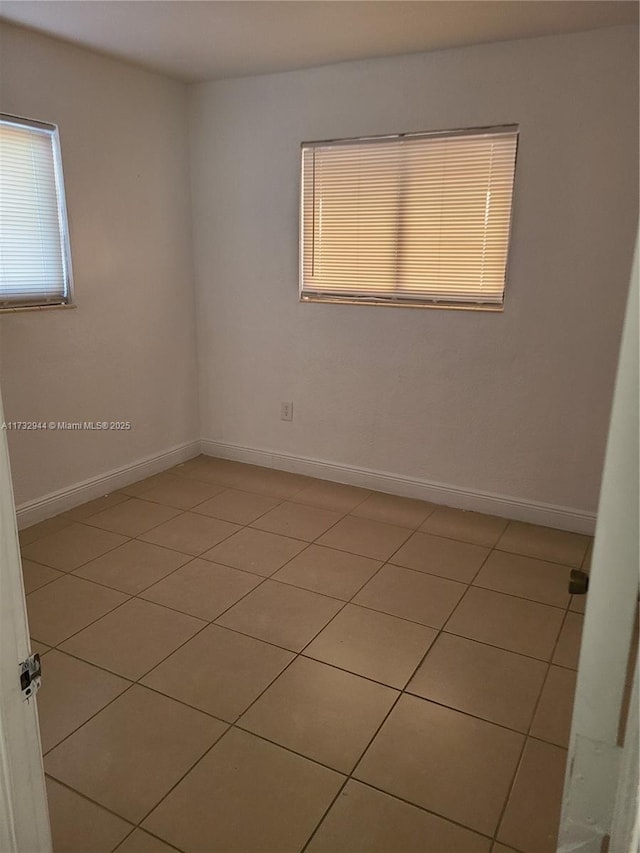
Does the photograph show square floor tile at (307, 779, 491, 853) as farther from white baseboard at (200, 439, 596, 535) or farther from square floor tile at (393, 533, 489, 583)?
white baseboard at (200, 439, 596, 535)

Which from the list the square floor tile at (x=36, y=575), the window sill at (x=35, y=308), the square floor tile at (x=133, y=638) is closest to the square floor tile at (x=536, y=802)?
the square floor tile at (x=133, y=638)

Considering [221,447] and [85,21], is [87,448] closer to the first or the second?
[221,447]

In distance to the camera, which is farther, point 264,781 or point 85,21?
point 85,21

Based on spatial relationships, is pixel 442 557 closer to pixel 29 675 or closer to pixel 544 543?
pixel 544 543

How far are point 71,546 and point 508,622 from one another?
188 centimetres

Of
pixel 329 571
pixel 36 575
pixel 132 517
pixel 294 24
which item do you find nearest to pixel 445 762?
pixel 329 571

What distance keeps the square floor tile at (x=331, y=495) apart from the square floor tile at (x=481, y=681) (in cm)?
121

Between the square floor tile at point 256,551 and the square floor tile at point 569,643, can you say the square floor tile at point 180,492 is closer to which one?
the square floor tile at point 256,551

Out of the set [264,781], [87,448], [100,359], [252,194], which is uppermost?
[252,194]

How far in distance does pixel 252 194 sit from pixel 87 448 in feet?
5.37

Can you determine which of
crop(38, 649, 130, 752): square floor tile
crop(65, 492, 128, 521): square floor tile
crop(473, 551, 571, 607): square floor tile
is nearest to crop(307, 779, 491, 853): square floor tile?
crop(38, 649, 130, 752): square floor tile

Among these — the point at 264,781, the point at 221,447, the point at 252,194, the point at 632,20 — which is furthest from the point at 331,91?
the point at 264,781

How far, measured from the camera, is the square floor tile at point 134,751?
1.54 metres

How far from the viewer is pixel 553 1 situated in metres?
2.22
